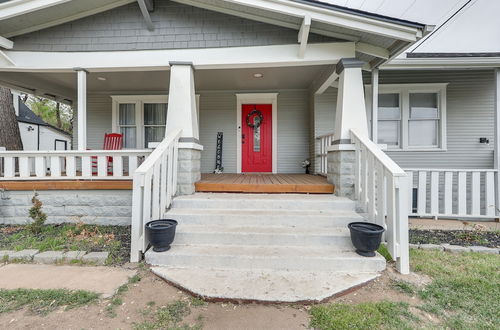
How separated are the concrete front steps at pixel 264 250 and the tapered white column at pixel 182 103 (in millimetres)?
1048

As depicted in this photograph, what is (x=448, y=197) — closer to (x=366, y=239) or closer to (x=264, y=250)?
(x=366, y=239)

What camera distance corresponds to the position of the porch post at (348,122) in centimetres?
362

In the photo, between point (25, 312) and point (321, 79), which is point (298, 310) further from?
point (321, 79)

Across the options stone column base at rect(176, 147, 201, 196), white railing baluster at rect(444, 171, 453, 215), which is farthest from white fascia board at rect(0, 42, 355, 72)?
white railing baluster at rect(444, 171, 453, 215)

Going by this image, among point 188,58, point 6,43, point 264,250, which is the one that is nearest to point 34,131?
point 6,43

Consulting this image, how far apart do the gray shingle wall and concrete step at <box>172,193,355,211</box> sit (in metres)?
2.47

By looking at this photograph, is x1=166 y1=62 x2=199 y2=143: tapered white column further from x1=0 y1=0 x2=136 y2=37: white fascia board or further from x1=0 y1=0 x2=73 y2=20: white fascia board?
x1=0 y1=0 x2=73 y2=20: white fascia board

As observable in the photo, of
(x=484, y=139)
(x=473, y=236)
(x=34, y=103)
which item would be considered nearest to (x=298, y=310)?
(x=473, y=236)

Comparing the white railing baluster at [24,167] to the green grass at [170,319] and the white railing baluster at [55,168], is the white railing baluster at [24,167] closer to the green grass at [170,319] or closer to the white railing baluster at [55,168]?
the white railing baluster at [55,168]

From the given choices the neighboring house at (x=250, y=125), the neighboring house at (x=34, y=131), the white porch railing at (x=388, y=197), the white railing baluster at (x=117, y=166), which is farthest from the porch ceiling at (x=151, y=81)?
the neighboring house at (x=34, y=131)

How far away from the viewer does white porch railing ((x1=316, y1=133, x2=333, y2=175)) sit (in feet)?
15.9

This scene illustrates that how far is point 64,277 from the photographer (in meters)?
2.46

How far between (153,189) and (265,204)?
4.82 ft

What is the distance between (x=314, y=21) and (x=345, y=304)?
3.70 metres
